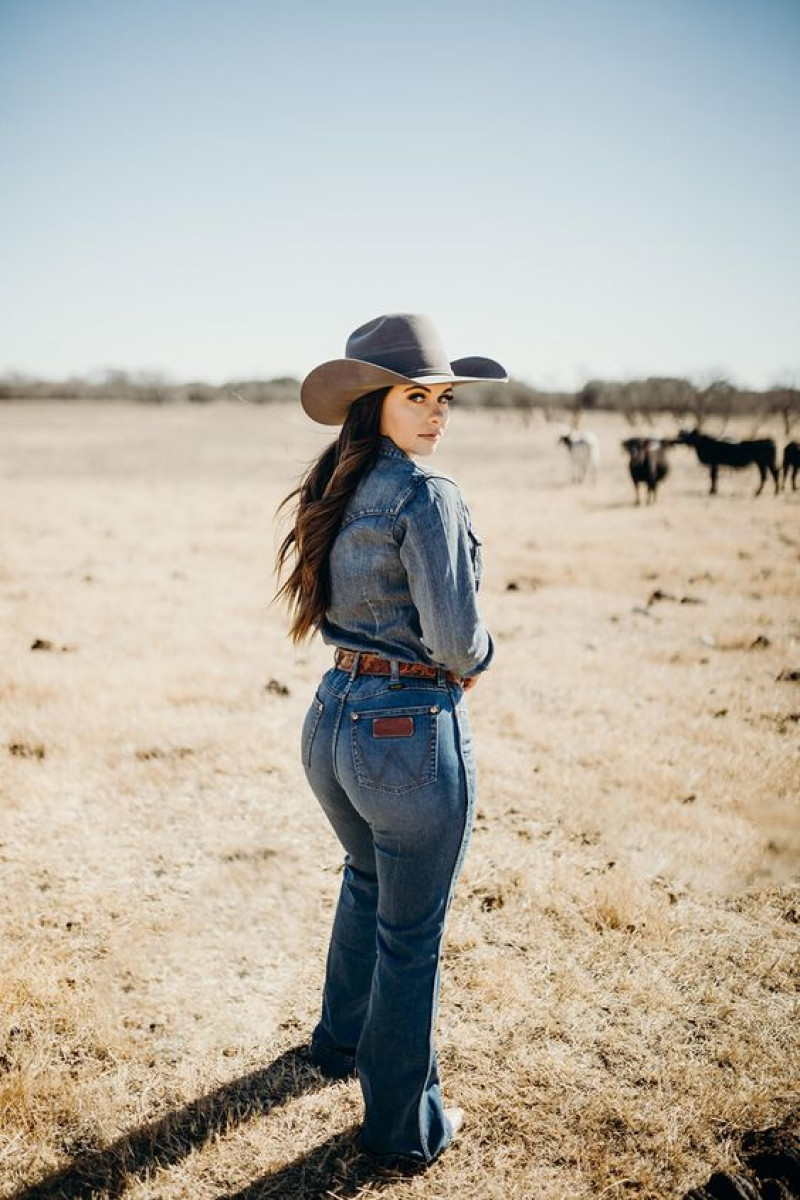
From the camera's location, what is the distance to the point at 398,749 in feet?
5.90

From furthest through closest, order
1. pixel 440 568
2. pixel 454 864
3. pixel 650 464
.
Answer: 1. pixel 650 464
2. pixel 454 864
3. pixel 440 568

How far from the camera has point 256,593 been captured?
370 inches

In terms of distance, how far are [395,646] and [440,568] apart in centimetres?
27

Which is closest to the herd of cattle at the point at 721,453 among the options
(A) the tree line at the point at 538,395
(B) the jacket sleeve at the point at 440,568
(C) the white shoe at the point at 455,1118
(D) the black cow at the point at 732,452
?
(D) the black cow at the point at 732,452

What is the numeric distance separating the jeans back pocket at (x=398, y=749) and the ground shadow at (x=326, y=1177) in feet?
4.32

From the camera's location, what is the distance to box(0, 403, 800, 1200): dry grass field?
7.54 ft

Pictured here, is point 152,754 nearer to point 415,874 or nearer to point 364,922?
point 364,922

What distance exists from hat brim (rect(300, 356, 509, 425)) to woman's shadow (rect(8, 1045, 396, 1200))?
7.43ft

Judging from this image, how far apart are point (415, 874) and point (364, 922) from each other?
1.86 feet

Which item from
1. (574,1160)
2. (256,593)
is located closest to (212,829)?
(574,1160)

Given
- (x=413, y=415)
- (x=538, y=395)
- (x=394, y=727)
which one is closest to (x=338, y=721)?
(x=394, y=727)

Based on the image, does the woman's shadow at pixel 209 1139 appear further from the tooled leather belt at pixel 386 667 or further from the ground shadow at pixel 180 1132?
the tooled leather belt at pixel 386 667

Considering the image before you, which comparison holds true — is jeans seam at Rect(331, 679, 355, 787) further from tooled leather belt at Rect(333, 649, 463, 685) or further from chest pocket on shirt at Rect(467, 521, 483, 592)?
chest pocket on shirt at Rect(467, 521, 483, 592)

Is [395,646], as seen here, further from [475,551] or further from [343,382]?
[343,382]
